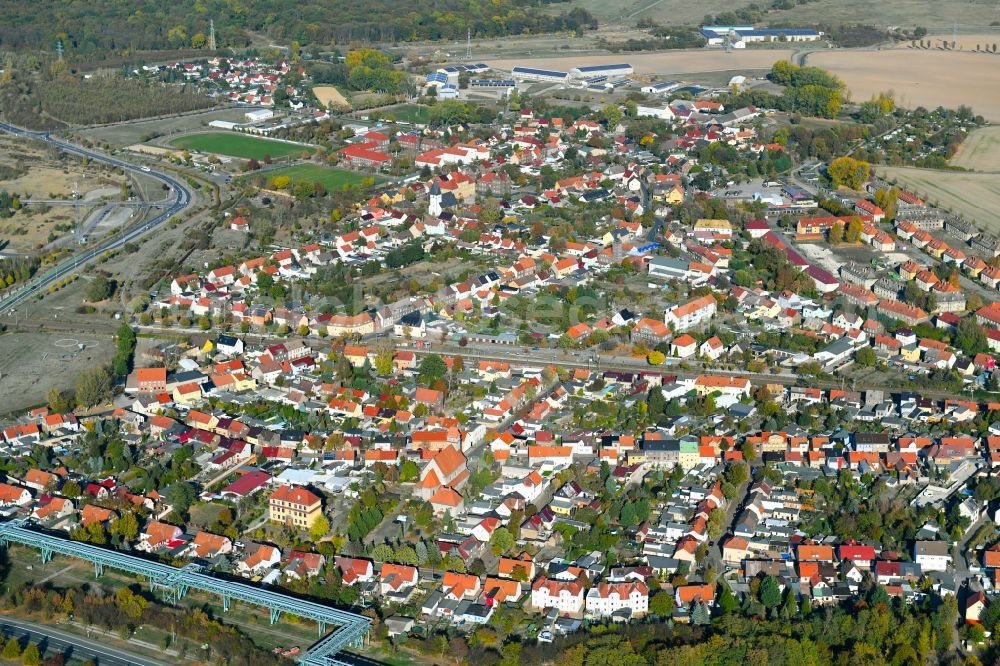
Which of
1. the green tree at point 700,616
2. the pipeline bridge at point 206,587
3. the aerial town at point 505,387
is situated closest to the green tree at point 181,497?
the aerial town at point 505,387

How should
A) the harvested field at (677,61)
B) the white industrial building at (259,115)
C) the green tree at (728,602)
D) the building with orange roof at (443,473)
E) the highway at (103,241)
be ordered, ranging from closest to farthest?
1. the green tree at (728,602)
2. the building with orange roof at (443,473)
3. the highway at (103,241)
4. the white industrial building at (259,115)
5. the harvested field at (677,61)

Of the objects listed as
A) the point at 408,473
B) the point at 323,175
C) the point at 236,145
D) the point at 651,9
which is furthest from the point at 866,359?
the point at 651,9

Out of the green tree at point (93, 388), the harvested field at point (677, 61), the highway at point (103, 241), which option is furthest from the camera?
the harvested field at point (677, 61)

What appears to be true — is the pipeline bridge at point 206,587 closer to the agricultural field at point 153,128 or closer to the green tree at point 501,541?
the green tree at point 501,541

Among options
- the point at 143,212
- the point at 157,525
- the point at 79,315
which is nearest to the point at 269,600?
the point at 157,525

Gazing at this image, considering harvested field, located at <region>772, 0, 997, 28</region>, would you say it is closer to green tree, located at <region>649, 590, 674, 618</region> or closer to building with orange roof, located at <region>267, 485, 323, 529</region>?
building with orange roof, located at <region>267, 485, 323, 529</region>

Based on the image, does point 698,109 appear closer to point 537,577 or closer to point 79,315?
point 79,315
